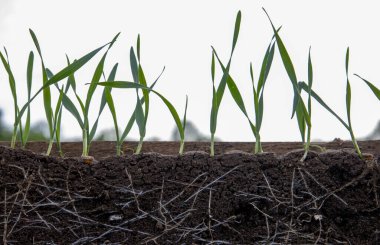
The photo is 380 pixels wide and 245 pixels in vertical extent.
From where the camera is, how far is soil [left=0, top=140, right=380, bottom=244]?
39.5 inches

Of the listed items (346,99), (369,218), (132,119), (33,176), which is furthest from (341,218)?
(33,176)

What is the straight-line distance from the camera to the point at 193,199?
1.02m

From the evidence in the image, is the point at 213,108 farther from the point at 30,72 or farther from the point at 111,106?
the point at 30,72

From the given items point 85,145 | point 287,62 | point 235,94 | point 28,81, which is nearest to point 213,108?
point 235,94

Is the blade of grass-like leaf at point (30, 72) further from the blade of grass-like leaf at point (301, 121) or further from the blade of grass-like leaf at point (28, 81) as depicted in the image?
the blade of grass-like leaf at point (301, 121)

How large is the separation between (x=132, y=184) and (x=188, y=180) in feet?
0.36

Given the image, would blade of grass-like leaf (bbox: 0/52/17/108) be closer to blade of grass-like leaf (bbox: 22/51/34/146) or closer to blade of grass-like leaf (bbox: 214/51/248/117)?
blade of grass-like leaf (bbox: 22/51/34/146)

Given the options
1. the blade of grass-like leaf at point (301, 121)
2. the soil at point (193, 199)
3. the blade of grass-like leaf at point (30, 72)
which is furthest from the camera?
the blade of grass-like leaf at point (30, 72)

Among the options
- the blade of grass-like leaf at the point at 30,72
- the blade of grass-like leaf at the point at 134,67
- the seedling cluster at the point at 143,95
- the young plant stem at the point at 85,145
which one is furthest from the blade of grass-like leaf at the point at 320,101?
the blade of grass-like leaf at the point at 30,72

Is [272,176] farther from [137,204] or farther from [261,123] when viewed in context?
[137,204]

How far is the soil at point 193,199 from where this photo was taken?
1004mm

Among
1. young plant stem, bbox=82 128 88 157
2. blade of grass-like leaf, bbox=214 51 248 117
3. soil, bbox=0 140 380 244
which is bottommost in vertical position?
soil, bbox=0 140 380 244

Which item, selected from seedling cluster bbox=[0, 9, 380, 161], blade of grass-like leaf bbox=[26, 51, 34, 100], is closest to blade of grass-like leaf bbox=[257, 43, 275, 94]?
seedling cluster bbox=[0, 9, 380, 161]

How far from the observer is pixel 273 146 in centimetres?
124
